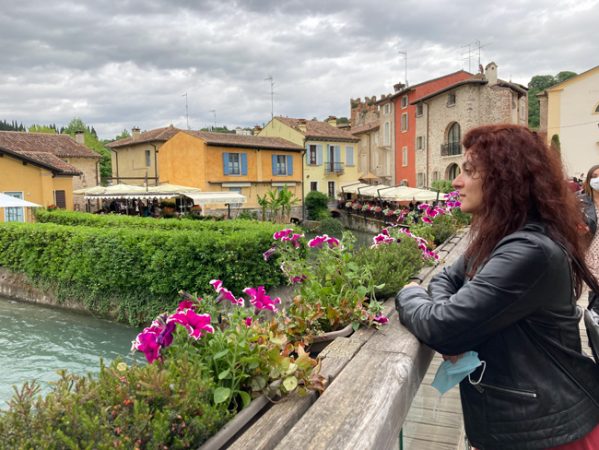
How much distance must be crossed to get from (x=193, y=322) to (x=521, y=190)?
50.6 inches

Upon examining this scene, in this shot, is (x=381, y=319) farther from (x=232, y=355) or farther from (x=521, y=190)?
(x=521, y=190)

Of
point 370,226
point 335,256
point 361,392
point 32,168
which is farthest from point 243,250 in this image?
point 370,226

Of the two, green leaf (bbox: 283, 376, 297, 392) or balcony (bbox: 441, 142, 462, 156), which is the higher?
balcony (bbox: 441, 142, 462, 156)

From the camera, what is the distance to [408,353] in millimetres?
2039

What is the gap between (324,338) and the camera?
2492 mm

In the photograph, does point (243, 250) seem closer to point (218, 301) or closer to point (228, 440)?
point (218, 301)

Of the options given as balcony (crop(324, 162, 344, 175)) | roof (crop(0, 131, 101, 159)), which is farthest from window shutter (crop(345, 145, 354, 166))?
roof (crop(0, 131, 101, 159))

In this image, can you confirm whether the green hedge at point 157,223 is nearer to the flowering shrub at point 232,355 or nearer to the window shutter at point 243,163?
the flowering shrub at point 232,355

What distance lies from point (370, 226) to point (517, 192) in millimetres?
29424

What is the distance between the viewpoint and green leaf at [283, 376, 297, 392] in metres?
1.74

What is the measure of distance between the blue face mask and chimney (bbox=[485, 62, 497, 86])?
33331 millimetres

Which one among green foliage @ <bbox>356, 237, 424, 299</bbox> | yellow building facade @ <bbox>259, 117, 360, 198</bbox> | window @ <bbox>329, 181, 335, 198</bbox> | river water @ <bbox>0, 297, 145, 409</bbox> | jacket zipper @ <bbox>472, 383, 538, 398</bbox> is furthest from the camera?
window @ <bbox>329, 181, 335, 198</bbox>

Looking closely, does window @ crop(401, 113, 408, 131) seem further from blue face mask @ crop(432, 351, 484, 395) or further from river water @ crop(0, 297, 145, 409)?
blue face mask @ crop(432, 351, 484, 395)

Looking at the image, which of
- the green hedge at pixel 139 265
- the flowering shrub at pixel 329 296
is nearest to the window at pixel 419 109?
the green hedge at pixel 139 265
